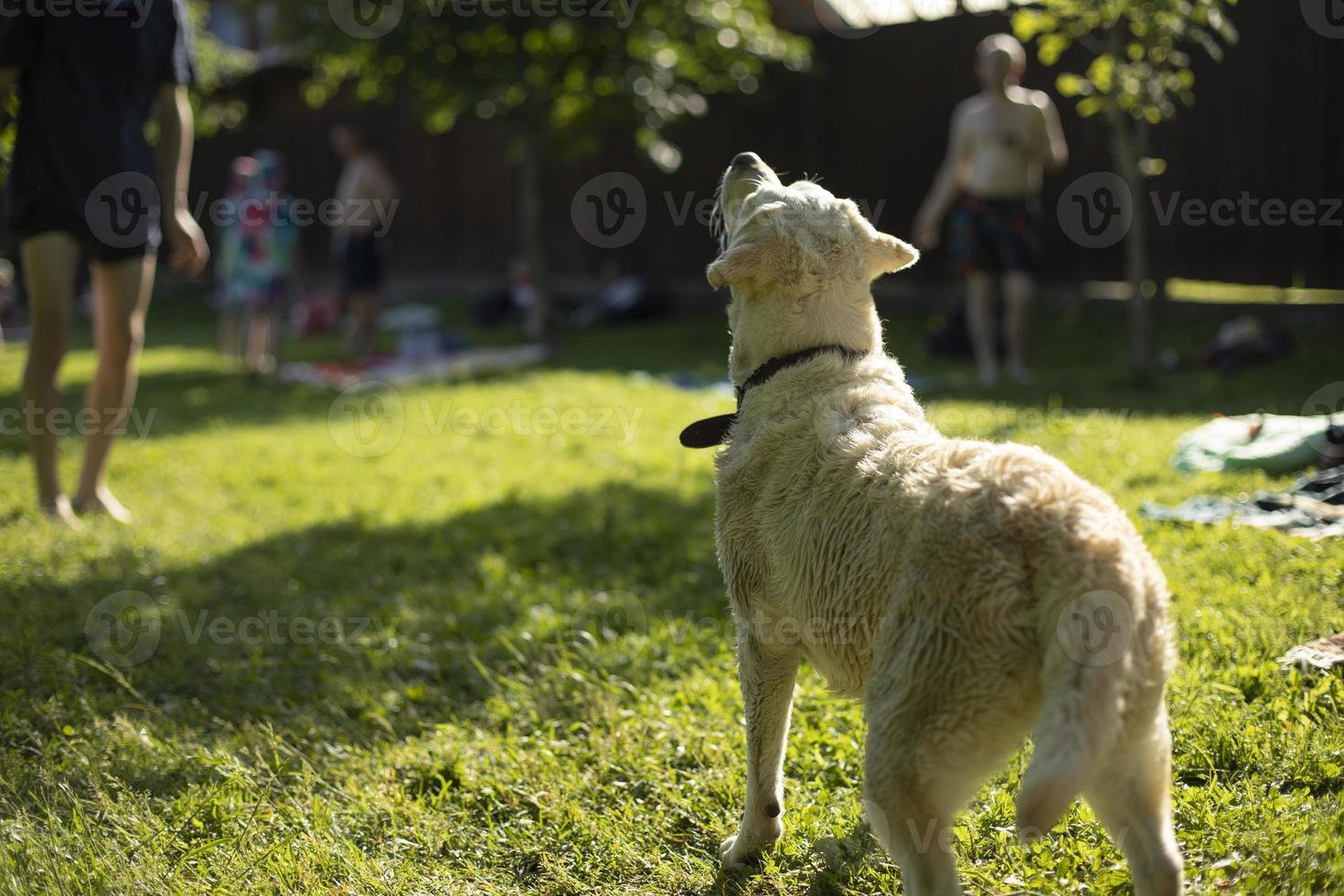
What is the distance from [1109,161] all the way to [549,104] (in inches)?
239

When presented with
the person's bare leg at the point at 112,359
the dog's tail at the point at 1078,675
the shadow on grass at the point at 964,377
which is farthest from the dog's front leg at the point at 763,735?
the shadow on grass at the point at 964,377

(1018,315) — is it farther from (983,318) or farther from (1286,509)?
(1286,509)

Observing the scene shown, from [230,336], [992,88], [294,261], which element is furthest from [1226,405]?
[230,336]

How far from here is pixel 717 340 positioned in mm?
13461

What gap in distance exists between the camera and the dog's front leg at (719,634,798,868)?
9.14ft

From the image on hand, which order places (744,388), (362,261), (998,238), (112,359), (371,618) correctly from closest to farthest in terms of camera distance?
(744,388)
(371,618)
(112,359)
(998,238)
(362,261)

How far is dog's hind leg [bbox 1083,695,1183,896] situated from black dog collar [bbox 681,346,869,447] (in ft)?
3.96

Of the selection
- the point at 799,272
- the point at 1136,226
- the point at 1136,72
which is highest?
the point at 1136,72

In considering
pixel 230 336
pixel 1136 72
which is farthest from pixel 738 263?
pixel 230 336

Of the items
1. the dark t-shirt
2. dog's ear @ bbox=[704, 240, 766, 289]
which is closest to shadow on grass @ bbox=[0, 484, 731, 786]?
dog's ear @ bbox=[704, 240, 766, 289]

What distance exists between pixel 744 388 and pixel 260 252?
9586 millimetres

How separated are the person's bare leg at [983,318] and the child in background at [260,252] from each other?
6790 millimetres

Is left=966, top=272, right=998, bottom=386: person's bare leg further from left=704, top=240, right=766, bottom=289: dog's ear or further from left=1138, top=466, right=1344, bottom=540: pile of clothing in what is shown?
left=704, top=240, right=766, bottom=289: dog's ear

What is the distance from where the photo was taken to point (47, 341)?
17.5ft
